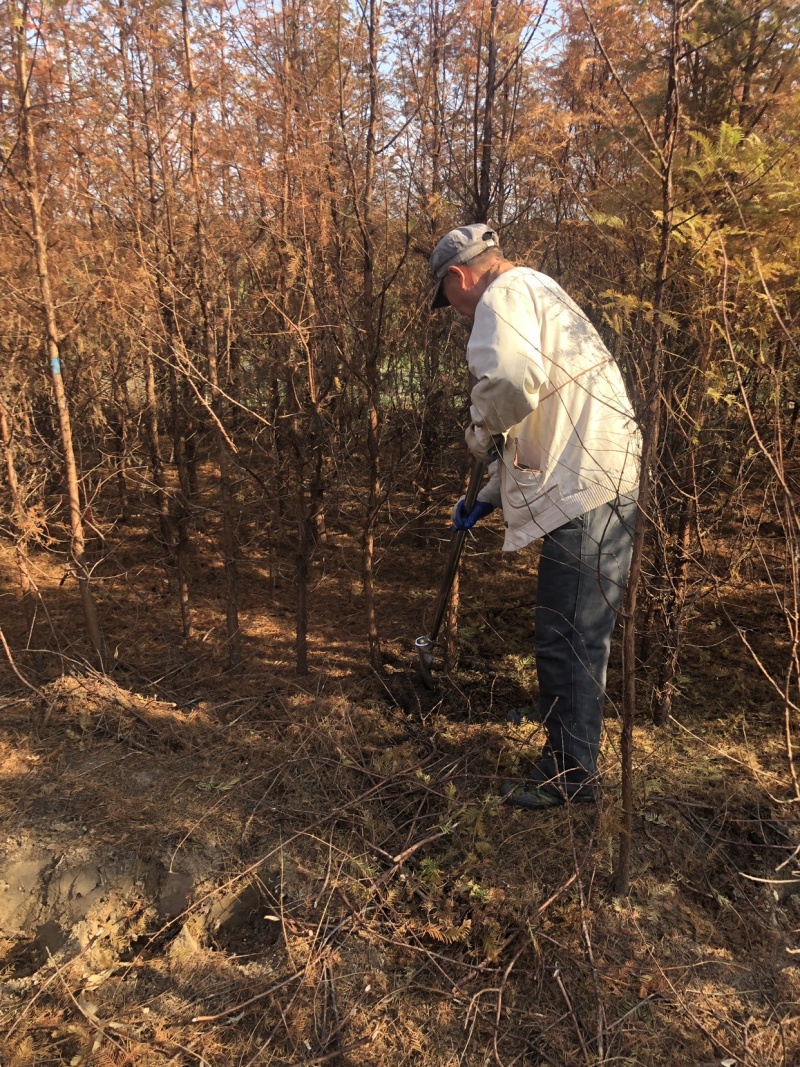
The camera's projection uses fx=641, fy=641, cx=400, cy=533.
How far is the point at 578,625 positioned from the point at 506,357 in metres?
1.06

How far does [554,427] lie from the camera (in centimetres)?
242

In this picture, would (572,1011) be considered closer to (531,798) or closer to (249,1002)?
(531,798)

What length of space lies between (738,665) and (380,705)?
2061 millimetres

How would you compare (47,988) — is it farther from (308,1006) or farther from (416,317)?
(416,317)

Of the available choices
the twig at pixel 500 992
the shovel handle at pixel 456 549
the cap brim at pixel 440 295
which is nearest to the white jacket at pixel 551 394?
the cap brim at pixel 440 295

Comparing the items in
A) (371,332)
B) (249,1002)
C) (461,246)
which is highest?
(461,246)

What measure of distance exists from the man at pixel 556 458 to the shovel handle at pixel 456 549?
26 centimetres

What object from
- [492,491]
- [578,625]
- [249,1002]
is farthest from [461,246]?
[249,1002]

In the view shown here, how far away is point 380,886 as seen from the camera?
7.30ft

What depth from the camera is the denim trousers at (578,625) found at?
2471 millimetres

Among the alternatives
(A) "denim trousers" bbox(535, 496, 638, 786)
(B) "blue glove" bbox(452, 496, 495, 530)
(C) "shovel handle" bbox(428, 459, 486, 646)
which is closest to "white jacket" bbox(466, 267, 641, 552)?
(A) "denim trousers" bbox(535, 496, 638, 786)

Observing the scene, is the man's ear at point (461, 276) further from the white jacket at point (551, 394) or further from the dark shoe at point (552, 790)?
the dark shoe at point (552, 790)

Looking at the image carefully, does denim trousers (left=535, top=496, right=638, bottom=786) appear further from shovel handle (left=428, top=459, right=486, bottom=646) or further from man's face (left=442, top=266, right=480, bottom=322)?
man's face (left=442, top=266, right=480, bottom=322)

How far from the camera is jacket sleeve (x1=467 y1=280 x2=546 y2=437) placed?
2.28 metres
